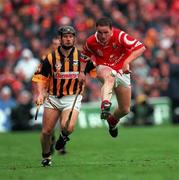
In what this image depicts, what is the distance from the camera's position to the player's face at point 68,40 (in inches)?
487

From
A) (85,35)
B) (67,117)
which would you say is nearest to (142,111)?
(85,35)

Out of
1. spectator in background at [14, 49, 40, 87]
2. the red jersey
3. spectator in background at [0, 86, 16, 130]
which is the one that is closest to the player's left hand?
the red jersey

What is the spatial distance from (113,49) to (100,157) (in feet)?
7.28

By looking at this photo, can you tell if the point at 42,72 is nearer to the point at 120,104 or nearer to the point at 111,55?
the point at 111,55

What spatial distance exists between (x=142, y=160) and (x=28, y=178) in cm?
313

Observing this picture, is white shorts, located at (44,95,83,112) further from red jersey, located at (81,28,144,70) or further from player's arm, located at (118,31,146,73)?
player's arm, located at (118,31,146,73)

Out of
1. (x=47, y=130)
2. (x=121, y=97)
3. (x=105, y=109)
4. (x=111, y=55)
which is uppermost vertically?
(x=111, y=55)

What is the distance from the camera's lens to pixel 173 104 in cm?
2514

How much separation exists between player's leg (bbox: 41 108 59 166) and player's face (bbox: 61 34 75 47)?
1.07 metres

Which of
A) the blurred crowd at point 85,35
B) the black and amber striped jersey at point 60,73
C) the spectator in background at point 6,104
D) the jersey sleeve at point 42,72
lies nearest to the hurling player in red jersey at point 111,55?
the black and amber striped jersey at point 60,73

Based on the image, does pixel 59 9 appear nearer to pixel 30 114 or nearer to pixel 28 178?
pixel 30 114

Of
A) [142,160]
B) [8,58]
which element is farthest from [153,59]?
[142,160]

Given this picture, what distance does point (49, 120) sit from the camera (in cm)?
1244

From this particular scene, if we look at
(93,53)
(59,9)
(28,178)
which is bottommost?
(28,178)
